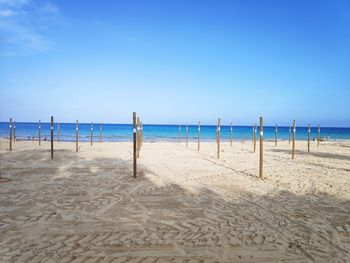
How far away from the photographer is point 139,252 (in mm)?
3869

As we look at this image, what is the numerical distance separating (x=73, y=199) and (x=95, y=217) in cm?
154

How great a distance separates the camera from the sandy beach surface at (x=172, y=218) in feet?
12.7

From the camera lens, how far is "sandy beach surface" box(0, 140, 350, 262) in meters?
3.88

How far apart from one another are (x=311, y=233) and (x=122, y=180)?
5868mm

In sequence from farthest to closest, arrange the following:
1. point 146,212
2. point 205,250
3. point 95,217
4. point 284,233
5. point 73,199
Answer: point 73,199 → point 146,212 → point 95,217 → point 284,233 → point 205,250

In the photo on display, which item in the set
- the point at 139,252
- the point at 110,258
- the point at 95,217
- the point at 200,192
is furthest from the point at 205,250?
the point at 200,192

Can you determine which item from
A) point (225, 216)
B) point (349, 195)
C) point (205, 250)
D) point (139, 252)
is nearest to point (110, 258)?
point (139, 252)

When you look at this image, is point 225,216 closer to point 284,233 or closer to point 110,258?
point 284,233

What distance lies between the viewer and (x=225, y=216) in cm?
547

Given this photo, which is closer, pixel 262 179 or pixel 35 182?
pixel 35 182

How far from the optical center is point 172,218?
17.5ft

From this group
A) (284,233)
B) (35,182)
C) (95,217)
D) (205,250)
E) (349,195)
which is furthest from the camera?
(35,182)

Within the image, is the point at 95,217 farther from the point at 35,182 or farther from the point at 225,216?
the point at 35,182

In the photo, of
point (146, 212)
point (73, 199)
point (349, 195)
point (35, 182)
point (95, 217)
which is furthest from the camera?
point (35, 182)
